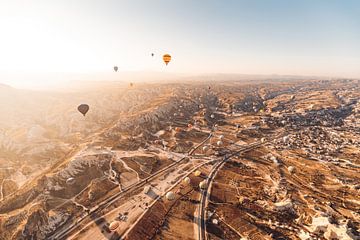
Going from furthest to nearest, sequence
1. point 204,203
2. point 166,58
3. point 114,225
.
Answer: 1. point 166,58
2. point 204,203
3. point 114,225

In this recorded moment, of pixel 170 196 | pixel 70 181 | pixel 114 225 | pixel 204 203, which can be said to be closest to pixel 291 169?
pixel 204 203

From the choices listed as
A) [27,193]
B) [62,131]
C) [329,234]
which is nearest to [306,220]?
[329,234]

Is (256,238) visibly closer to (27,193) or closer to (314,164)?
→ (314,164)

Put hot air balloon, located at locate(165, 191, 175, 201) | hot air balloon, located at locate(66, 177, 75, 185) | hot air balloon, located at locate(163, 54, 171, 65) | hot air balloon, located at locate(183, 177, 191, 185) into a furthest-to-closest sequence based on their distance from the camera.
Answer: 1. hot air balloon, located at locate(163, 54, 171, 65)
2. hot air balloon, located at locate(183, 177, 191, 185)
3. hot air balloon, located at locate(66, 177, 75, 185)
4. hot air balloon, located at locate(165, 191, 175, 201)

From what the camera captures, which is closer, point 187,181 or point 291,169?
point 187,181

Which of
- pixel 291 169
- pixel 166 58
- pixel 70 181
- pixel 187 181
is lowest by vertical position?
pixel 291 169

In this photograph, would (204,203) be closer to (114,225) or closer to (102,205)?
(114,225)

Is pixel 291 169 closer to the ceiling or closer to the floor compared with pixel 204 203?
closer to the ceiling

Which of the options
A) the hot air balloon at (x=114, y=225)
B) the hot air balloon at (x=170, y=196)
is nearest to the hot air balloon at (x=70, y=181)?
the hot air balloon at (x=114, y=225)

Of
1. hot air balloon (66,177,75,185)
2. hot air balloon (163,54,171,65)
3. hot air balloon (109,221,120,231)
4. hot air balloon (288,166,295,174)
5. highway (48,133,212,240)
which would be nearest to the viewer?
hot air balloon (109,221,120,231)

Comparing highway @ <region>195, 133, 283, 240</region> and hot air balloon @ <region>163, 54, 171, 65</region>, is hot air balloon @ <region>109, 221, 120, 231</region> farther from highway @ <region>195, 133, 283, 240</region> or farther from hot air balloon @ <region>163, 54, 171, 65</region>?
hot air balloon @ <region>163, 54, 171, 65</region>

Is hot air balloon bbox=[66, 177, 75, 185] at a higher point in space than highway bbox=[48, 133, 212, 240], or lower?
higher

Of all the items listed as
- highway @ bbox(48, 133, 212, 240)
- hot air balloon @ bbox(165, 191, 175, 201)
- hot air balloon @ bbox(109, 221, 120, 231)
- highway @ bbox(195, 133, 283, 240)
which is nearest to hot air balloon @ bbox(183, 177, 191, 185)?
highway @ bbox(195, 133, 283, 240)
